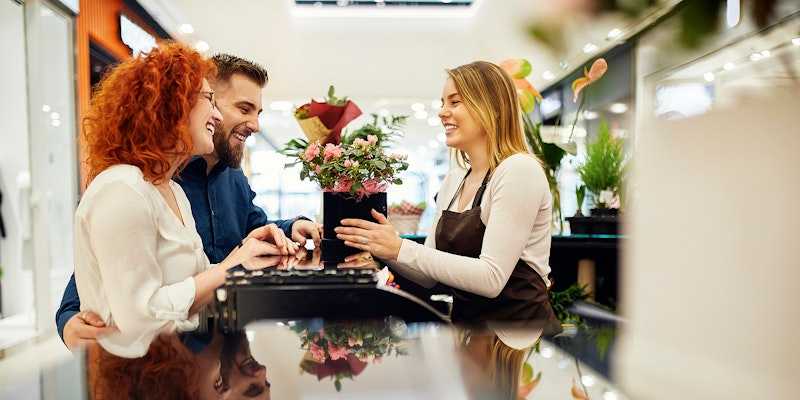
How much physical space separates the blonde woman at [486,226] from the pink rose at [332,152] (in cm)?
18

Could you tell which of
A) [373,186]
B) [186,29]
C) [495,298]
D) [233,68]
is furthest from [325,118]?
[186,29]

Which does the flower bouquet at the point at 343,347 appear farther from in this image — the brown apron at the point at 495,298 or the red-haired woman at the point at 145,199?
the brown apron at the point at 495,298

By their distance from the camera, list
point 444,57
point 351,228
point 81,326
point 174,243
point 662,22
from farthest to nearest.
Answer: point 444,57 < point 351,228 < point 174,243 < point 81,326 < point 662,22

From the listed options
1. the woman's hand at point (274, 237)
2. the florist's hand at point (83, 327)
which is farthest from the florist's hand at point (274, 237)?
the florist's hand at point (83, 327)

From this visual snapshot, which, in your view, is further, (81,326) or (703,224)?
(81,326)

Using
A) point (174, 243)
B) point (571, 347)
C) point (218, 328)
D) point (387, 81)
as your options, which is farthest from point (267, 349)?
point (387, 81)

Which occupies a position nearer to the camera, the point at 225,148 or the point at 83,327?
the point at 83,327

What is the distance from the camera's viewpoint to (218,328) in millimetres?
702

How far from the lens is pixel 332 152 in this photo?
1338mm

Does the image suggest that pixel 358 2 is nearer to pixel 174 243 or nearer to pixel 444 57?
pixel 444 57

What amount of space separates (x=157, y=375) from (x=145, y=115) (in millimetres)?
776

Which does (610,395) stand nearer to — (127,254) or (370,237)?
(127,254)

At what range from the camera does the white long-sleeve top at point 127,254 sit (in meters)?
0.92

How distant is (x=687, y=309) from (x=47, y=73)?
5.42 m
